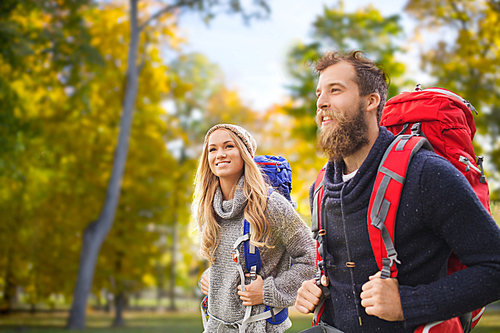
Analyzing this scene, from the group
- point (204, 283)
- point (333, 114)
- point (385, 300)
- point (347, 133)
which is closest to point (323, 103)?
point (333, 114)

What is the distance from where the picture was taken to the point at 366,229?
1731mm

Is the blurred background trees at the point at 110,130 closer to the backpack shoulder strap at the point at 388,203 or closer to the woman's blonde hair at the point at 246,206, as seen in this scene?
the woman's blonde hair at the point at 246,206

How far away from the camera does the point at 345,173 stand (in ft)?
6.37

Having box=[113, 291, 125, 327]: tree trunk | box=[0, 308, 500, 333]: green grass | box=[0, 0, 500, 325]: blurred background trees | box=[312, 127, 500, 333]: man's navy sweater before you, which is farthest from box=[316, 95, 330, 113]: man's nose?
box=[113, 291, 125, 327]: tree trunk

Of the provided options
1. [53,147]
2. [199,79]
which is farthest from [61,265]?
[199,79]

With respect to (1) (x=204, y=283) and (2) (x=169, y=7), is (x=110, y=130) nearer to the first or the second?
(2) (x=169, y=7)

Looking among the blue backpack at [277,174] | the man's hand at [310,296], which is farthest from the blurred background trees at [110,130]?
the man's hand at [310,296]

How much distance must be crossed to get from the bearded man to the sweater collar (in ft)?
3.30

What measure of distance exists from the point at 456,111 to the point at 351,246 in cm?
74

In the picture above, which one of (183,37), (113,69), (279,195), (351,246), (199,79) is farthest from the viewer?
(199,79)

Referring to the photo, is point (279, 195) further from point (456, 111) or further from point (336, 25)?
point (336, 25)

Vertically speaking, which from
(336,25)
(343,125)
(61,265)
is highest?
(336,25)

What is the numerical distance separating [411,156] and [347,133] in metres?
0.31

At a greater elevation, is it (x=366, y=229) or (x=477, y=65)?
(x=477, y=65)
